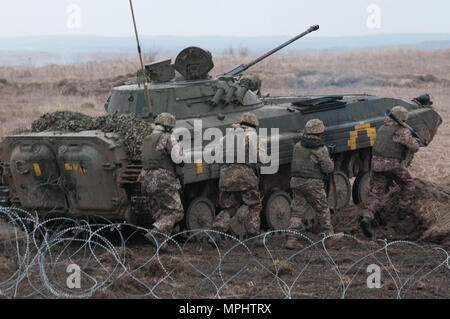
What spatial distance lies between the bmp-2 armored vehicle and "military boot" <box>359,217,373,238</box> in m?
1.50

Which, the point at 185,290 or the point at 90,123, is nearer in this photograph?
the point at 185,290

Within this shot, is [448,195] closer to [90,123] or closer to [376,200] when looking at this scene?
[376,200]

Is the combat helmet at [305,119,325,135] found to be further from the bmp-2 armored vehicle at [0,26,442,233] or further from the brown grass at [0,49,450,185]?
the brown grass at [0,49,450,185]

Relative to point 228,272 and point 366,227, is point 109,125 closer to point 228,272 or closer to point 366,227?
point 228,272

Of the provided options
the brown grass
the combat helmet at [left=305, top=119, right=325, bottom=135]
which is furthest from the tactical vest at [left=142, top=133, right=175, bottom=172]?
the brown grass

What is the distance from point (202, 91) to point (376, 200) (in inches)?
127

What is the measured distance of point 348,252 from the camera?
10648 mm

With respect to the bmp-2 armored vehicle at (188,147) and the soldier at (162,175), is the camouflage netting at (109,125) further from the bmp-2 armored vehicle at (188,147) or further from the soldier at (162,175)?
the soldier at (162,175)

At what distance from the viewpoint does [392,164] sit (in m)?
12.2

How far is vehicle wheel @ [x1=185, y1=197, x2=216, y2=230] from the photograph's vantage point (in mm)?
11922

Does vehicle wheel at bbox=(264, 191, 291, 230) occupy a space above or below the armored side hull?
below

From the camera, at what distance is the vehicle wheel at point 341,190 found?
46.6 ft
